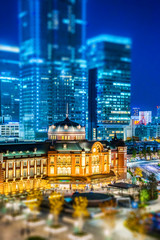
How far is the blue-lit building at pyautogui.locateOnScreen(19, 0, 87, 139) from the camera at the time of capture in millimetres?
170500

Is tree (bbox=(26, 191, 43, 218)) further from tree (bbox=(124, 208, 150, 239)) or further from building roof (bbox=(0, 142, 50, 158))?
building roof (bbox=(0, 142, 50, 158))

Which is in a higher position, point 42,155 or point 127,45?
point 127,45

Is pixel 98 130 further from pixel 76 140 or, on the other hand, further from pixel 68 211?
pixel 68 211

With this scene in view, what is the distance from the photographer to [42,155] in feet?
291

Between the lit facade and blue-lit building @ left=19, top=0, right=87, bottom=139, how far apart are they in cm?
8173

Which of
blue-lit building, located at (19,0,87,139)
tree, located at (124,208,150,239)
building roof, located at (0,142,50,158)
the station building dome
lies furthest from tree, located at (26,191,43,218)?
blue-lit building, located at (19,0,87,139)

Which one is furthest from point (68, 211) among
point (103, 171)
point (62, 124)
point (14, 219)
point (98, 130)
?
point (98, 130)

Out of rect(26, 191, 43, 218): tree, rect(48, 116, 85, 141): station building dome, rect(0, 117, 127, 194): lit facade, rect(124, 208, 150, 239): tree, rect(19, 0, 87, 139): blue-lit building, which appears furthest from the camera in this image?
rect(19, 0, 87, 139): blue-lit building

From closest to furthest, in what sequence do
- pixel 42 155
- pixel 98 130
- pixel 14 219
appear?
pixel 14 219 → pixel 42 155 → pixel 98 130

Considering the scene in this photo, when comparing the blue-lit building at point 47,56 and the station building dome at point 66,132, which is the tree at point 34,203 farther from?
the blue-lit building at point 47,56

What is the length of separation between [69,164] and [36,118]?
90872 mm

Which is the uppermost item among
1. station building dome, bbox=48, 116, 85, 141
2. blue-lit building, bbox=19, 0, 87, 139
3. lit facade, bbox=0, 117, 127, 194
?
blue-lit building, bbox=19, 0, 87, 139

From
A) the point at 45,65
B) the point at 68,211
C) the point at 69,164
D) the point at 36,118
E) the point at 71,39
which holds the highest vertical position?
the point at 71,39

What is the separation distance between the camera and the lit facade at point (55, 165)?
81562mm
